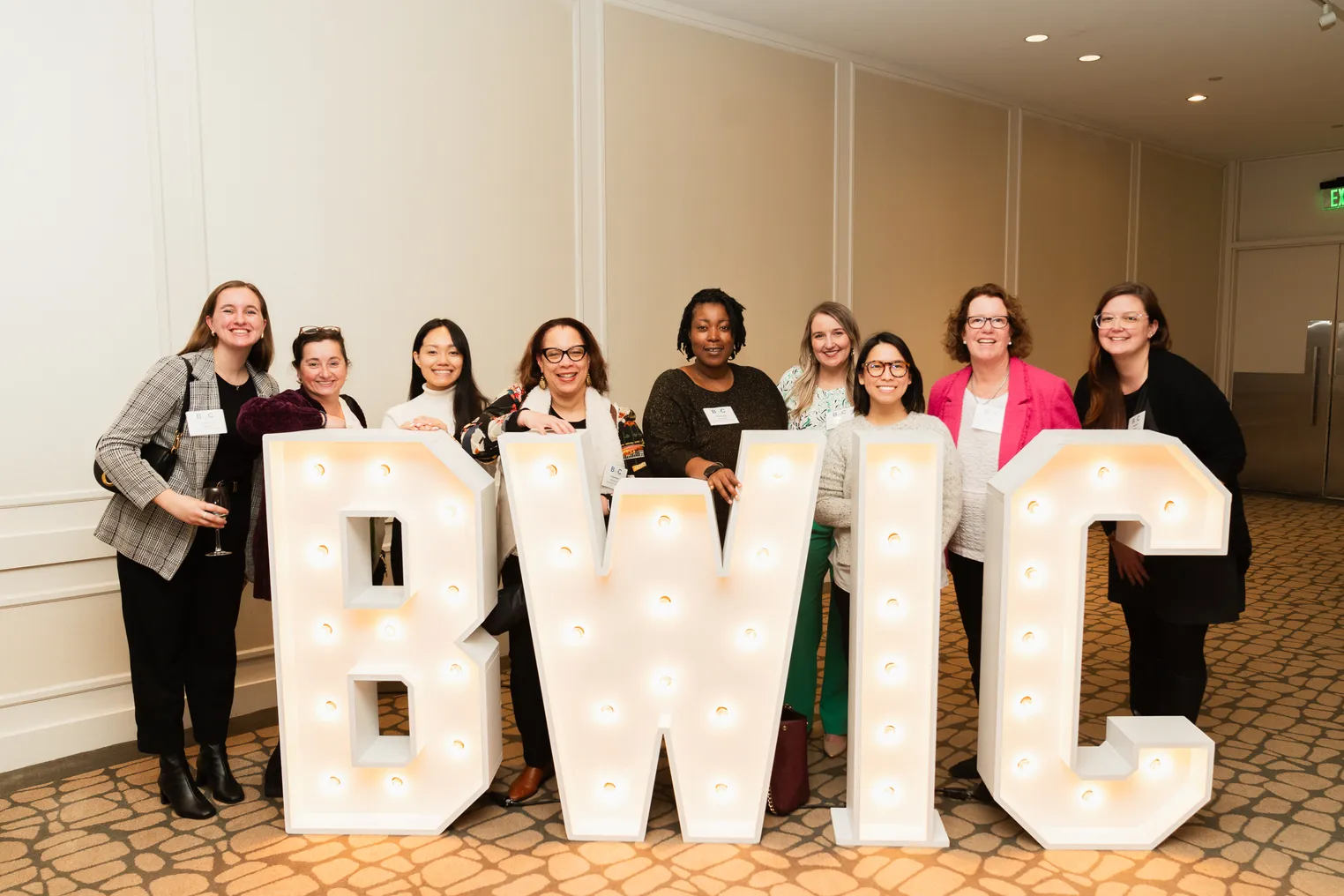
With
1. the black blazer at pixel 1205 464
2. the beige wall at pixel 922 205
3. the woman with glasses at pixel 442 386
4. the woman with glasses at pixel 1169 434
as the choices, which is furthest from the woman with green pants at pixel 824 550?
the beige wall at pixel 922 205

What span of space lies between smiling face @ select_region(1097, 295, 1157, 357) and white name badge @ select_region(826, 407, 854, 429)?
77 centimetres

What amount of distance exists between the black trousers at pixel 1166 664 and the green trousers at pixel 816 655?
Answer: 3.05 feet

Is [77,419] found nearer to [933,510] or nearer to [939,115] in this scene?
[933,510]

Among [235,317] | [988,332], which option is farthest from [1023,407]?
[235,317]

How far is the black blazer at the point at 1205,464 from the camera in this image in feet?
8.73

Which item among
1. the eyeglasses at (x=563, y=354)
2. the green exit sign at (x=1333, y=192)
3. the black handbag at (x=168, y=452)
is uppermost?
the green exit sign at (x=1333, y=192)

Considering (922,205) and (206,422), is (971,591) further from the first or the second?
(922,205)

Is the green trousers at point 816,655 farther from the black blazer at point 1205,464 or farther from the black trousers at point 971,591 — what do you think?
the black blazer at point 1205,464

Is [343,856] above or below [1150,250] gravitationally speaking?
below

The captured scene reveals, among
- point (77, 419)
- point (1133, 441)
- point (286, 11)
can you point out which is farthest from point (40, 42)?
point (1133, 441)

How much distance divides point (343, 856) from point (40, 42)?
2630 millimetres

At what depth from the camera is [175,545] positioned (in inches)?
105

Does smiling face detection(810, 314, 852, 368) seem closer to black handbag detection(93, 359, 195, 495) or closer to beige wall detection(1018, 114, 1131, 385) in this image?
black handbag detection(93, 359, 195, 495)

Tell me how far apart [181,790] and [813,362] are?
239 centimetres
